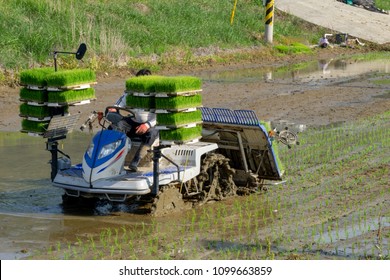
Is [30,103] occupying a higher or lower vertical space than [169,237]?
higher

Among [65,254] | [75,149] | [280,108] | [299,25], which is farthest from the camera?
[299,25]

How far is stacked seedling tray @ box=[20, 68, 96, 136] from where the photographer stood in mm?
10469

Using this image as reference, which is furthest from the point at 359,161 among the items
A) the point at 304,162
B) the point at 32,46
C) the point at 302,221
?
the point at 32,46

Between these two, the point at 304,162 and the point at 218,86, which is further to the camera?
the point at 218,86

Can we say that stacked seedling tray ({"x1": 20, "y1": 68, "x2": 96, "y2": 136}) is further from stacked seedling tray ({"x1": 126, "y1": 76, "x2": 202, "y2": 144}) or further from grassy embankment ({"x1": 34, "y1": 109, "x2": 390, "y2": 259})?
grassy embankment ({"x1": 34, "y1": 109, "x2": 390, "y2": 259})

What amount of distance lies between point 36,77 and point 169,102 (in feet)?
5.86

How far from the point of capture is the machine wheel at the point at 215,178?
11078mm

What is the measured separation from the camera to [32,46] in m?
22.0

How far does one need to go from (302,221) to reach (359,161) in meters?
3.62

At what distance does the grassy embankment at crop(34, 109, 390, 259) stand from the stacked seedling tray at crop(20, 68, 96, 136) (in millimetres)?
1728

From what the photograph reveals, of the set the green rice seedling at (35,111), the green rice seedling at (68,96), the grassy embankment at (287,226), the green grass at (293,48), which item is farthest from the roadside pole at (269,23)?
the green rice seedling at (35,111)

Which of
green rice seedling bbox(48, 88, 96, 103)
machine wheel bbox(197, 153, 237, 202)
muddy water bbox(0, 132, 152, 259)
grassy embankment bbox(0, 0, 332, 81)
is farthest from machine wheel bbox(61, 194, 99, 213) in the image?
grassy embankment bbox(0, 0, 332, 81)

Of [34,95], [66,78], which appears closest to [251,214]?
[66,78]
